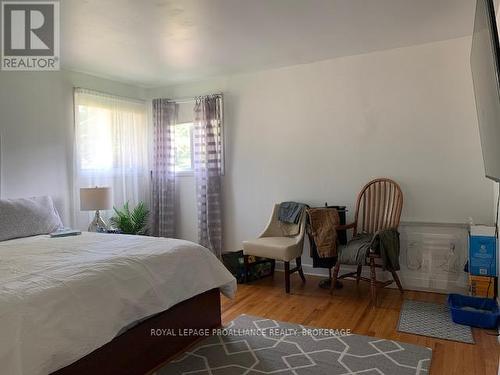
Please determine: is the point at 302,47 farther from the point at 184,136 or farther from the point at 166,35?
the point at 184,136

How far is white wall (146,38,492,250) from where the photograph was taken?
3.38 meters

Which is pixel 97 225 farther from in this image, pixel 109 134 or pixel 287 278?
pixel 287 278

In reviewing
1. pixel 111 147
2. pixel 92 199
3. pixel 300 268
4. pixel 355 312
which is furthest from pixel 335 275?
pixel 111 147

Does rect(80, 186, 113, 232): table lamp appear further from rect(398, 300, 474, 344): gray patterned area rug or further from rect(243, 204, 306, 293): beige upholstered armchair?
rect(398, 300, 474, 344): gray patterned area rug

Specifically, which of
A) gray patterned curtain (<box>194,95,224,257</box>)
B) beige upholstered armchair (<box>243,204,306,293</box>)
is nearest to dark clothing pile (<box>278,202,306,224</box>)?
beige upholstered armchair (<box>243,204,306,293</box>)

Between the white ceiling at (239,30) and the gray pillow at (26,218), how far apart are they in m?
1.48

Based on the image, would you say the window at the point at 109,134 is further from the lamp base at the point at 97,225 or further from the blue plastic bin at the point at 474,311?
the blue plastic bin at the point at 474,311

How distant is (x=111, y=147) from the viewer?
14.9 feet

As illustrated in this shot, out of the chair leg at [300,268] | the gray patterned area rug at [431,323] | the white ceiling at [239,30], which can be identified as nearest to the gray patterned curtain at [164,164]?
the white ceiling at [239,30]

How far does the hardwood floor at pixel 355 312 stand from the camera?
2.24 metres

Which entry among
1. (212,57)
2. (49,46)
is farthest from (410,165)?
(49,46)

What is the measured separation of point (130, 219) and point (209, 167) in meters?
1.15

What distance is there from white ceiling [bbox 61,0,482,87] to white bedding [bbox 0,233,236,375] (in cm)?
167

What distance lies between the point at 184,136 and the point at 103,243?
8.48ft
